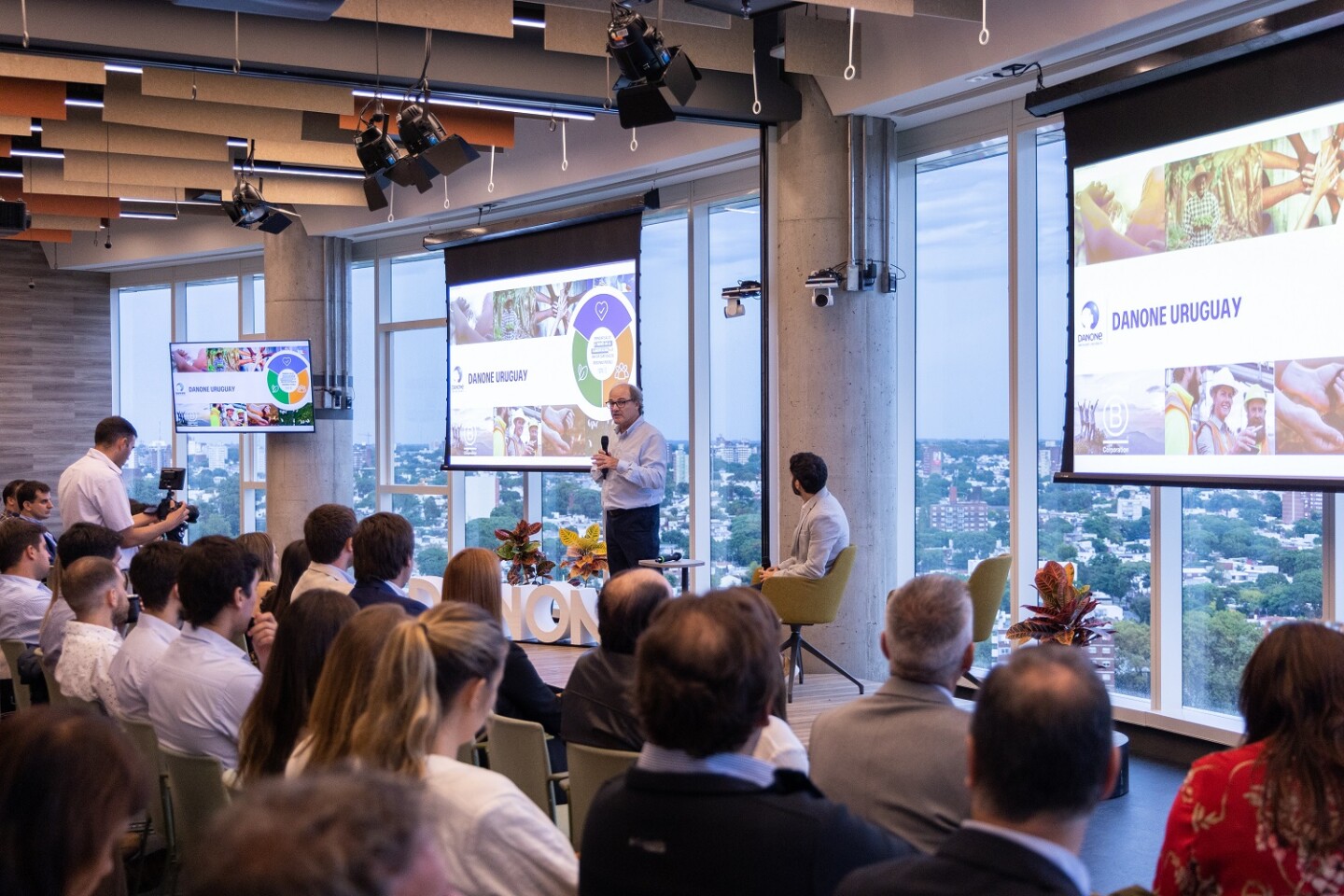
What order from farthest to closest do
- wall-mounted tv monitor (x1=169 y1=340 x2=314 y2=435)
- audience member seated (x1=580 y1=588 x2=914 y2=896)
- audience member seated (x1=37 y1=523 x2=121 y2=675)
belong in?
1. wall-mounted tv monitor (x1=169 y1=340 x2=314 y2=435)
2. audience member seated (x1=37 y1=523 x2=121 y2=675)
3. audience member seated (x1=580 y1=588 x2=914 y2=896)

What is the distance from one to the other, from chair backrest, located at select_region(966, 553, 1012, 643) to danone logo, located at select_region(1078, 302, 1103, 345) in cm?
116

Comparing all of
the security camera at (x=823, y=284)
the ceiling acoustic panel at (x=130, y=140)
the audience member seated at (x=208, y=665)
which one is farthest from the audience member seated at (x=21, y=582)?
the security camera at (x=823, y=284)

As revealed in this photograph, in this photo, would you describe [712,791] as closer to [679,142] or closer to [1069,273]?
[1069,273]

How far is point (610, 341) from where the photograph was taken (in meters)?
8.84

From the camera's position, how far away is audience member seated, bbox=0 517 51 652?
5312 millimetres

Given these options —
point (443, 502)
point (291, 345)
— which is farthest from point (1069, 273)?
point (291, 345)

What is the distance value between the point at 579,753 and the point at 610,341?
19.6 ft

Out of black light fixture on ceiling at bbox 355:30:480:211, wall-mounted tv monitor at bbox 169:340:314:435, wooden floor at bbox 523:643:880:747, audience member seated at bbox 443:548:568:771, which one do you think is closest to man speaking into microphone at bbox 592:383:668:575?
wooden floor at bbox 523:643:880:747

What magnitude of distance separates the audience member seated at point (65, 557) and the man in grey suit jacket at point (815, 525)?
3412 mm

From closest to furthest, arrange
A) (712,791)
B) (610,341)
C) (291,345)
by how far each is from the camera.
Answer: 1. (712,791)
2. (610,341)
3. (291,345)

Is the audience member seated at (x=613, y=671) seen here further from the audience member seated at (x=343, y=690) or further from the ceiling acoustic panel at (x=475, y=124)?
the ceiling acoustic panel at (x=475, y=124)

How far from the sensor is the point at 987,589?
6.13 metres

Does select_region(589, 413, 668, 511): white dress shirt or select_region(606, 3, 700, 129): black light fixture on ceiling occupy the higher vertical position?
select_region(606, 3, 700, 129): black light fixture on ceiling

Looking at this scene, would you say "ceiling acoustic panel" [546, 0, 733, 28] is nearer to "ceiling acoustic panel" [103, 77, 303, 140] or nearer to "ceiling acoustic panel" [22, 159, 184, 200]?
"ceiling acoustic panel" [103, 77, 303, 140]
